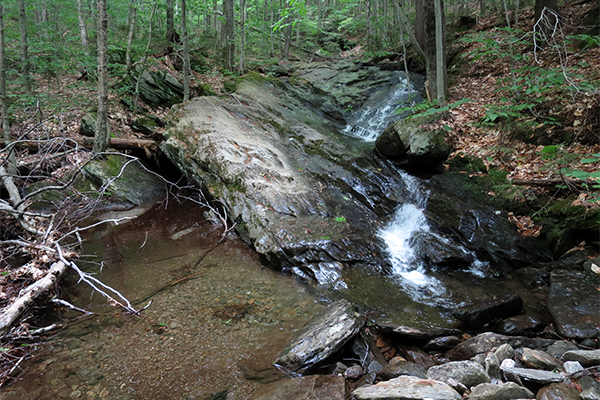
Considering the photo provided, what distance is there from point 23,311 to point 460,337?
5.85 m

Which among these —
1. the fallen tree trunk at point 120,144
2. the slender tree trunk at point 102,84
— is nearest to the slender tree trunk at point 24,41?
the fallen tree trunk at point 120,144

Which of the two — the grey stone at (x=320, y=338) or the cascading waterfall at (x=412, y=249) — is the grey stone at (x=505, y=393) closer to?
the grey stone at (x=320, y=338)

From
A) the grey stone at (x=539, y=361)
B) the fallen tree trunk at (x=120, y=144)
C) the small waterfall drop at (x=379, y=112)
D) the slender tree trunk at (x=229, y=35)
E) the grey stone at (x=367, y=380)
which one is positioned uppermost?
the slender tree trunk at (x=229, y=35)

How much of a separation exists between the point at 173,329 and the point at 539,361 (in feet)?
13.9

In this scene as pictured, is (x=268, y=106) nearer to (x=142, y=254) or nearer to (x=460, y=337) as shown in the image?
(x=142, y=254)

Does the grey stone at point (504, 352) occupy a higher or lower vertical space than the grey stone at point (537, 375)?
lower

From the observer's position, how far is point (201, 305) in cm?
465

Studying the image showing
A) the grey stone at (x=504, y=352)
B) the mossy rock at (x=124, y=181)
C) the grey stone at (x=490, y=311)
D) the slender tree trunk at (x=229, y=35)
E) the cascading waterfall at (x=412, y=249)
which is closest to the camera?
the grey stone at (x=504, y=352)

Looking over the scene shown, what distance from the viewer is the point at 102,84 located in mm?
7938

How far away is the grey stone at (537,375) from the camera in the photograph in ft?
8.46

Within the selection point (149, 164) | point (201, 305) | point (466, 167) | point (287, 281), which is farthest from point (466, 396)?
point (149, 164)

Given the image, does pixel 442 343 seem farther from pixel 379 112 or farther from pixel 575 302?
pixel 379 112

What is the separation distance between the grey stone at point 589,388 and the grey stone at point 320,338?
82.6 inches

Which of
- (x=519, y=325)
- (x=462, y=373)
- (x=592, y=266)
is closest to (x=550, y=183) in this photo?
(x=592, y=266)
